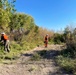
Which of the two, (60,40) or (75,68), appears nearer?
(75,68)

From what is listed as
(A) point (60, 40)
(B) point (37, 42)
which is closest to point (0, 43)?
(B) point (37, 42)

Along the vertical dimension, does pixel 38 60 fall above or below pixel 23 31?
below

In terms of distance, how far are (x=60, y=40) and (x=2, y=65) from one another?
19.1 metres

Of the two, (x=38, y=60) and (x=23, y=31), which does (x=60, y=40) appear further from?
(x=38, y=60)

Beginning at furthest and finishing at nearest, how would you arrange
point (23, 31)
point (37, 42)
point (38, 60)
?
point (37, 42) < point (23, 31) < point (38, 60)

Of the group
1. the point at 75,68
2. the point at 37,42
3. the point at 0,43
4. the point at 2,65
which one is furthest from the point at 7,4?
the point at 37,42

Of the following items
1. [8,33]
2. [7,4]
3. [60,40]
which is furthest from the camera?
[60,40]

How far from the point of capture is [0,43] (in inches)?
781

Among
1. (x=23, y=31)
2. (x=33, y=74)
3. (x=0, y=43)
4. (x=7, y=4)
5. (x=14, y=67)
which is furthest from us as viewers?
(x=23, y=31)

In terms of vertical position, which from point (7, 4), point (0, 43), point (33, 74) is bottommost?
point (33, 74)

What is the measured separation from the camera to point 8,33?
77.0ft

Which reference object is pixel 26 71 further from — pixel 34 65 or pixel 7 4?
Result: pixel 7 4

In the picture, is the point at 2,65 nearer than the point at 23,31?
Yes

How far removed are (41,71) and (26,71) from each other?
83 centimetres
